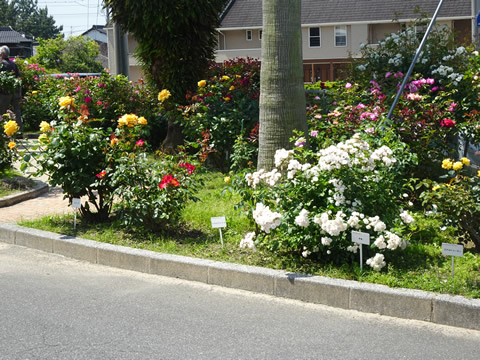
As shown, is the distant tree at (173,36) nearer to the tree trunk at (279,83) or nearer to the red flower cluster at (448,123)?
the tree trunk at (279,83)

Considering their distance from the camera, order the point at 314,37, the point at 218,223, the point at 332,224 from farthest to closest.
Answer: the point at 314,37, the point at 218,223, the point at 332,224

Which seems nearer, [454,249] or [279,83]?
[454,249]

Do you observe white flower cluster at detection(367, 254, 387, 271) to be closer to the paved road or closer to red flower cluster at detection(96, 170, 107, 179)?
the paved road

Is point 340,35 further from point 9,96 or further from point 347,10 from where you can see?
point 9,96

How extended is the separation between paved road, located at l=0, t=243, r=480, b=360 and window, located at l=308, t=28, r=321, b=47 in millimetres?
45748

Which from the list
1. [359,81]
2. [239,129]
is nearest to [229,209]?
[239,129]

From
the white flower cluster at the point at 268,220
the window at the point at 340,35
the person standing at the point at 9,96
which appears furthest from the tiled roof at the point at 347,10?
the white flower cluster at the point at 268,220

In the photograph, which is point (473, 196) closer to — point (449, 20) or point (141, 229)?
point (141, 229)

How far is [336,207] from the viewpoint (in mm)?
6086

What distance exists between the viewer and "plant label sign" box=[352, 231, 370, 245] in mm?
5777

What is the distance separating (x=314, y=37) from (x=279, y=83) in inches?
1743

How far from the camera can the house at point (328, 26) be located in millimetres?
46969

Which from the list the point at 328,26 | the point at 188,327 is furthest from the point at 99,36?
the point at 188,327

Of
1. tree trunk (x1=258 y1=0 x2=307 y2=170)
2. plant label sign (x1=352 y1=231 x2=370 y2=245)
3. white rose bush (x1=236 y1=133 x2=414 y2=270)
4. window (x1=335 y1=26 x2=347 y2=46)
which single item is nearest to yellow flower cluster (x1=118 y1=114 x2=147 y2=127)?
tree trunk (x1=258 y1=0 x2=307 y2=170)
